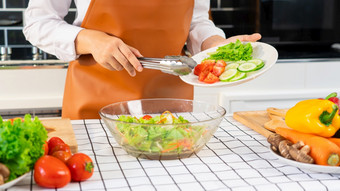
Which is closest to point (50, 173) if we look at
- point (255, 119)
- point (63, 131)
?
point (63, 131)

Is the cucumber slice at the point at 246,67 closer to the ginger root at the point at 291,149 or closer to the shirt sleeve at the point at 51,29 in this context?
the ginger root at the point at 291,149

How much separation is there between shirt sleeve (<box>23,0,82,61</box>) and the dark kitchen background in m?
0.82

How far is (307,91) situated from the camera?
2.50 m

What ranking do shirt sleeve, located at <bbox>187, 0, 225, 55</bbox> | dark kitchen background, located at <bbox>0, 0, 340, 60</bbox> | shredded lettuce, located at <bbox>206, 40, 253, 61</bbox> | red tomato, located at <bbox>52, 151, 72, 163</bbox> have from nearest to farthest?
red tomato, located at <bbox>52, 151, 72, 163</bbox> → shredded lettuce, located at <bbox>206, 40, 253, 61</bbox> → shirt sleeve, located at <bbox>187, 0, 225, 55</bbox> → dark kitchen background, located at <bbox>0, 0, 340, 60</bbox>

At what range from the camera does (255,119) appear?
4.67ft

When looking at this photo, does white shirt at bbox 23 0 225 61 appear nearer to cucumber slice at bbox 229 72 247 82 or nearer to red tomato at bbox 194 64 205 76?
red tomato at bbox 194 64 205 76

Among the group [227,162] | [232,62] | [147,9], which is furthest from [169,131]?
[147,9]

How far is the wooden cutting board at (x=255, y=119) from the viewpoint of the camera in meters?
1.32

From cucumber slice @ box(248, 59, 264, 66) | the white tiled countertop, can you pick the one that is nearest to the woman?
cucumber slice @ box(248, 59, 264, 66)

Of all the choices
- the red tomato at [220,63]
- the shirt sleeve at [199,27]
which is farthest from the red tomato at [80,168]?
the shirt sleeve at [199,27]

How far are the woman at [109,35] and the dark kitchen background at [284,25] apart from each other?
839 millimetres

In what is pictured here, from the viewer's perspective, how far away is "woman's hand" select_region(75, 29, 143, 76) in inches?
53.2

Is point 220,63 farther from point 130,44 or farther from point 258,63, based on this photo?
point 130,44

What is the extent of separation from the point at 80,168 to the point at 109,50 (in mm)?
529
